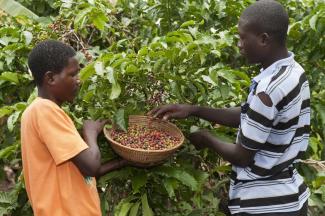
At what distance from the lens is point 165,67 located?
8.59 feet

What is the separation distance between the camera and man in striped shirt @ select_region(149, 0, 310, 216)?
225 centimetres

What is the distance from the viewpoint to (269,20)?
225cm

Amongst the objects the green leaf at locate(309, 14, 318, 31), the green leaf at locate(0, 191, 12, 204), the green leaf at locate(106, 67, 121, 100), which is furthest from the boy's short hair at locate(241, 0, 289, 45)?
the green leaf at locate(0, 191, 12, 204)

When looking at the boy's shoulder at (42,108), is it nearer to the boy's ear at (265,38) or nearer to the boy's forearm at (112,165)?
the boy's forearm at (112,165)

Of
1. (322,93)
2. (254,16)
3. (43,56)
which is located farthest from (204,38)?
(322,93)

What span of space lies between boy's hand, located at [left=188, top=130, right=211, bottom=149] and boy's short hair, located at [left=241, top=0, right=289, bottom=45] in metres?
0.57

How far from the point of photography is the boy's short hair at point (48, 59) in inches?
91.7

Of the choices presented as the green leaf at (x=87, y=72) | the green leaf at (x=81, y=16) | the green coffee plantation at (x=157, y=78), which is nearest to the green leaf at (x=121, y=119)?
the green coffee plantation at (x=157, y=78)

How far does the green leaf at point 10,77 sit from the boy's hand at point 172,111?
82cm

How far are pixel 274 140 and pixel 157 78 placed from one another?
661 mm

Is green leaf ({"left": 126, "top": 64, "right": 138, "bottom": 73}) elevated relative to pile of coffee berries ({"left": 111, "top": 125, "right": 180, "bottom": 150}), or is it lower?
elevated

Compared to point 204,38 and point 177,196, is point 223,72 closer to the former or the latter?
point 204,38

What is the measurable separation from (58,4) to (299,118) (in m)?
1.82

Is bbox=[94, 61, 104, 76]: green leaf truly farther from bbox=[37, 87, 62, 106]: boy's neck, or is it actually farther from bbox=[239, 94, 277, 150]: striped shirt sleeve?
bbox=[239, 94, 277, 150]: striped shirt sleeve
